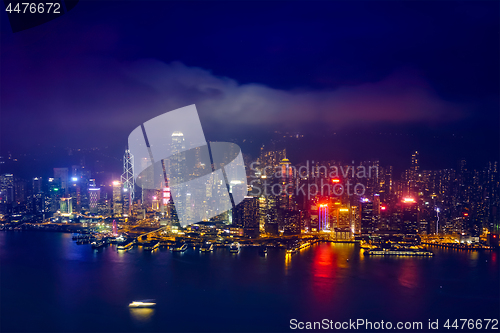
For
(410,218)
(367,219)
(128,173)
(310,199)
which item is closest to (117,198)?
(128,173)

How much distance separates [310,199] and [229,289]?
5346 millimetres

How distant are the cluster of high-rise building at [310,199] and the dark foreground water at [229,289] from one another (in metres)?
1.77

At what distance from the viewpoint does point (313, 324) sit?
3732 millimetres

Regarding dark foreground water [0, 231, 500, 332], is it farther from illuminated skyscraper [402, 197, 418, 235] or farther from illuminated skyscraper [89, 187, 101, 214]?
illuminated skyscraper [89, 187, 101, 214]

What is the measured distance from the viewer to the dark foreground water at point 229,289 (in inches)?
151

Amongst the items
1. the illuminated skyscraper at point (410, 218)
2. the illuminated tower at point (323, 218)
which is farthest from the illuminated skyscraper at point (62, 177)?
the illuminated skyscraper at point (410, 218)

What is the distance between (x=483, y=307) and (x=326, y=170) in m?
6.45

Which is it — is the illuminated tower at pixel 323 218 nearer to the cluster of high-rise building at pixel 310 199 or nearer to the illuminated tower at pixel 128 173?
the cluster of high-rise building at pixel 310 199

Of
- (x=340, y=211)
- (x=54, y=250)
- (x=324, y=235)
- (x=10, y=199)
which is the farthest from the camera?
(x=10, y=199)

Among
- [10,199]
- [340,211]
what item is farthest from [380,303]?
[10,199]

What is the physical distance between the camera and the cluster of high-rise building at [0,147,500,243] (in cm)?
848

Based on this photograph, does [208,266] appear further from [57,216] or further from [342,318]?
[57,216]

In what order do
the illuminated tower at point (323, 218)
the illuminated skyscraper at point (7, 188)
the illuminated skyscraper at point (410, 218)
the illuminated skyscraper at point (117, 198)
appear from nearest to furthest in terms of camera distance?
the illuminated skyscraper at point (410, 218), the illuminated tower at point (323, 218), the illuminated skyscraper at point (7, 188), the illuminated skyscraper at point (117, 198)

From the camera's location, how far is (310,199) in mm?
9680
